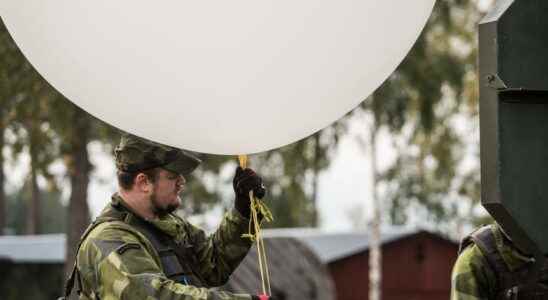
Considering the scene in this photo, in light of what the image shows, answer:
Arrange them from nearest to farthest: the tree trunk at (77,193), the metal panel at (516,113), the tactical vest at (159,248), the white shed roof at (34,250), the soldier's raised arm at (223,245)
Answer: the metal panel at (516,113), the tactical vest at (159,248), the soldier's raised arm at (223,245), the tree trunk at (77,193), the white shed roof at (34,250)

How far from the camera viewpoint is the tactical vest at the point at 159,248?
3711 mm

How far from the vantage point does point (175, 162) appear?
151 inches

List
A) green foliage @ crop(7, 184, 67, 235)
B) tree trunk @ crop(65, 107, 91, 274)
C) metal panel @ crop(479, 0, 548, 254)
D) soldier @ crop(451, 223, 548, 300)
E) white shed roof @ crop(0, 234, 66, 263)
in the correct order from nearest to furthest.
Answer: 1. metal panel @ crop(479, 0, 548, 254)
2. soldier @ crop(451, 223, 548, 300)
3. tree trunk @ crop(65, 107, 91, 274)
4. white shed roof @ crop(0, 234, 66, 263)
5. green foliage @ crop(7, 184, 67, 235)

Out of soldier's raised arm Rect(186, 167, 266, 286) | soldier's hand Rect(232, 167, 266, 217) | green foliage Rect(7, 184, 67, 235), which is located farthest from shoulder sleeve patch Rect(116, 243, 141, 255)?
green foliage Rect(7, 184, 67, 235)

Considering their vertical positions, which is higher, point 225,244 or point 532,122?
point 532,122

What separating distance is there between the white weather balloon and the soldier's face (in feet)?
1.85

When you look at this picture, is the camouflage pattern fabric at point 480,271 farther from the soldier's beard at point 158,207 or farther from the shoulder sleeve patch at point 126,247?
the shoulder sleeve patch at point 126,247

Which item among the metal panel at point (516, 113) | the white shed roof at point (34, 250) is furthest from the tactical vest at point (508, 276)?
the white shed roof at point (34, 250)

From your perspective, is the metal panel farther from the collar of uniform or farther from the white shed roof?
the white shed roof

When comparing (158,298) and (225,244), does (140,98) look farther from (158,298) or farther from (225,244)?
(225,244)

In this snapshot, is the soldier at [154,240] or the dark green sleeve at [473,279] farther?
the dark green sleeve at [473,279]

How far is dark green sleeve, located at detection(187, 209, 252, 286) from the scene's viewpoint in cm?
420

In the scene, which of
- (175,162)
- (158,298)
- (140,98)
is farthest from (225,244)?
(140,98)

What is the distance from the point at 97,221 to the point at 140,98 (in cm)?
77
